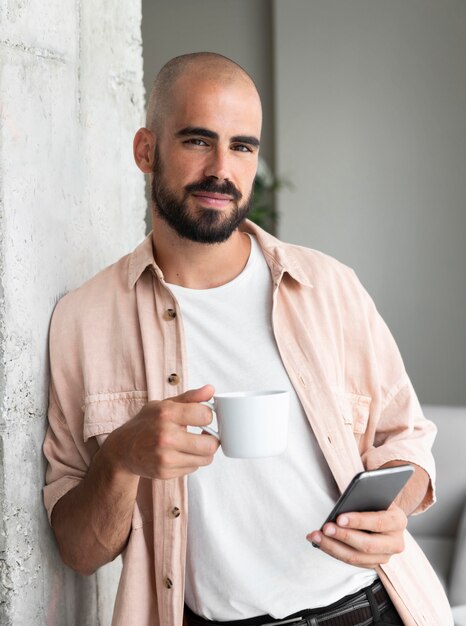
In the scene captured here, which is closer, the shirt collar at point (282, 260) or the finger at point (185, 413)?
the finger at point (185, 413)

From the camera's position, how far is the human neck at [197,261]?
149 centimetres

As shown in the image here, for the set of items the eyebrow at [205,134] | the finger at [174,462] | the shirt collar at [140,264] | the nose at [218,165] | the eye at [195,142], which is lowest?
the finger at [174,462]

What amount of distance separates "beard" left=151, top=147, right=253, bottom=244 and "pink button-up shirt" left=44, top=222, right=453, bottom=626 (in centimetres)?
7

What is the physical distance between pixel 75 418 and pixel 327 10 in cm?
406

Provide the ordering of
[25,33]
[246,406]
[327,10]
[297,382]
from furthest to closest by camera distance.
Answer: [327,10]
[297,382]
[25,33]
[246,406]

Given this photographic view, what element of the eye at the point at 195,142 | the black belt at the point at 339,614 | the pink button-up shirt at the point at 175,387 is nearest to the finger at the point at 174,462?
the pink button-up shirt at the point at 175,387

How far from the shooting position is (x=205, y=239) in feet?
4.76

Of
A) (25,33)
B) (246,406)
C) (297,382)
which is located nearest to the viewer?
(246,406)

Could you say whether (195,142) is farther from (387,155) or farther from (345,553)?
(387,155)

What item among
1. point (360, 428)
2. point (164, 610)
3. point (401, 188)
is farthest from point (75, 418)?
point (401, 188)

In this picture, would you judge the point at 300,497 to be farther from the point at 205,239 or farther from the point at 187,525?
the point at 205,239

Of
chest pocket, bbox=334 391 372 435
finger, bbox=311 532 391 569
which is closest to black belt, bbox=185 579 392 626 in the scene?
finger, bbox=311 532 391 569

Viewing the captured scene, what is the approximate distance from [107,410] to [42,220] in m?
0.31

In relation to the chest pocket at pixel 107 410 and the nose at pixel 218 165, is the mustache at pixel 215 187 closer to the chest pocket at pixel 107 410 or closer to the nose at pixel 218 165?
the nose at pixel 218 165
